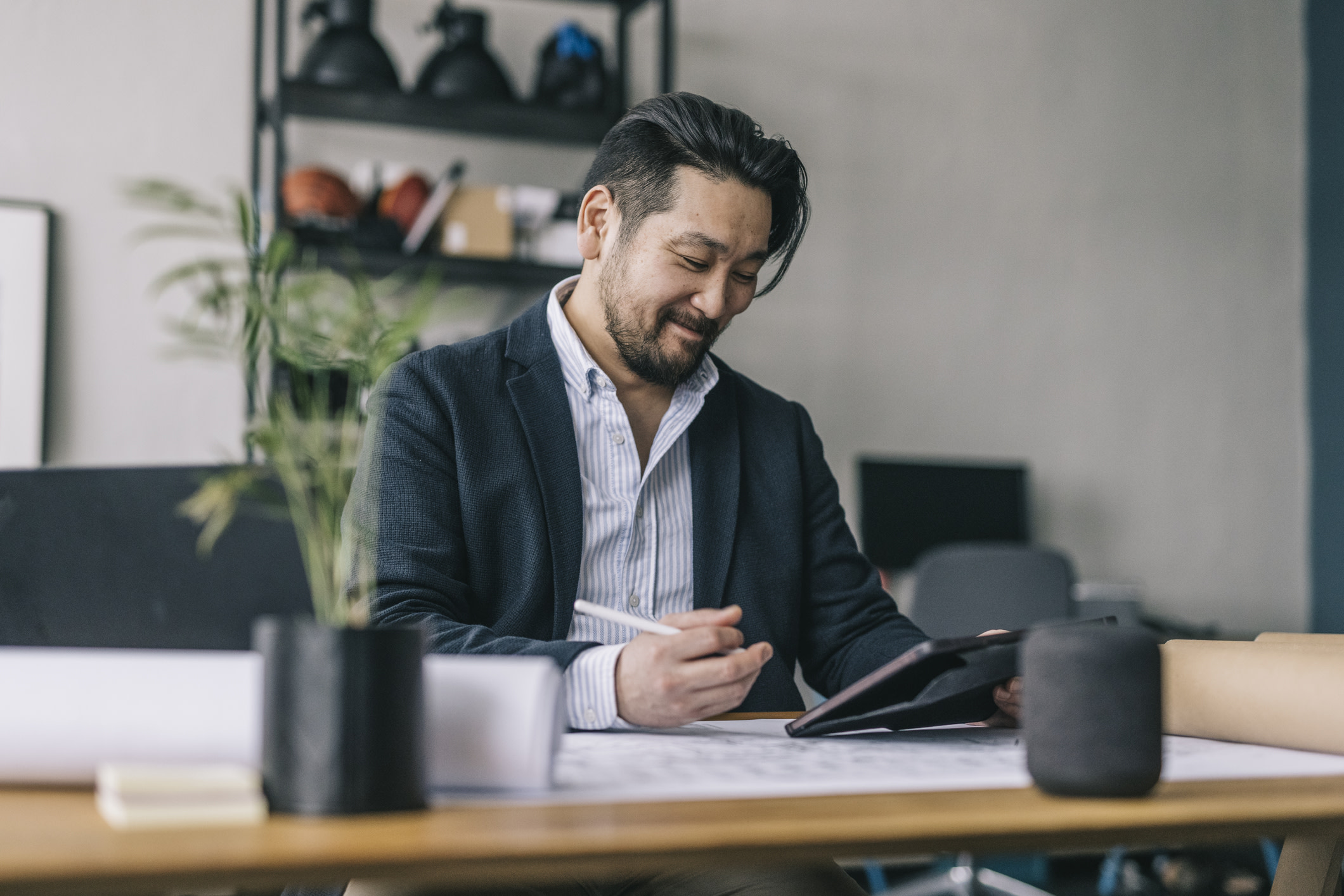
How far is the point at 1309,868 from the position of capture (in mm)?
925

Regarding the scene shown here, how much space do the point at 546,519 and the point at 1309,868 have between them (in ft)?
2.70

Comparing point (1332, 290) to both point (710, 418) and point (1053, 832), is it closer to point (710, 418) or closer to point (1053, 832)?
point (710, 418)

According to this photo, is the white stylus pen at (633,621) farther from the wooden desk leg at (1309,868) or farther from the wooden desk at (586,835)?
the wooden desk leg at (1309,868)

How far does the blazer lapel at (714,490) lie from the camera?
1475 millimetres

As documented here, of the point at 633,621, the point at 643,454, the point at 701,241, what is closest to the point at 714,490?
the point at 643,454

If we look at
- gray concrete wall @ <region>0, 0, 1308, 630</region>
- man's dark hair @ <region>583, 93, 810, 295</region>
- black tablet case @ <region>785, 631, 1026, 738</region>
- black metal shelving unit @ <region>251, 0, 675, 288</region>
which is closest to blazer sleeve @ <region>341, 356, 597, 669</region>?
black tablet case @ <region>785, 631, 1026, 738</region>

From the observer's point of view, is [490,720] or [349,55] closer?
[490,720]

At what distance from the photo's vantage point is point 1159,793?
0.67 metres

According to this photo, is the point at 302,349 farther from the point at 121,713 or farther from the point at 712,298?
the point at 712,298

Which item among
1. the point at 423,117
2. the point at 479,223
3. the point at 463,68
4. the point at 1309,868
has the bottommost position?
the point at 1309,868

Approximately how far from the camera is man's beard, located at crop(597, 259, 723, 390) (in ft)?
5.01

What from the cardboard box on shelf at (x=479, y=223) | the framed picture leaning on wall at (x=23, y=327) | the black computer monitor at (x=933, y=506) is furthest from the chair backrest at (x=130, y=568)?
the black computer monitor at (x=933, y=506)

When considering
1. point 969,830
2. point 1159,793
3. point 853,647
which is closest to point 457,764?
point 969,830

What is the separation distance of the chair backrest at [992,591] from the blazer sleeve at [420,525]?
5.26 feet
